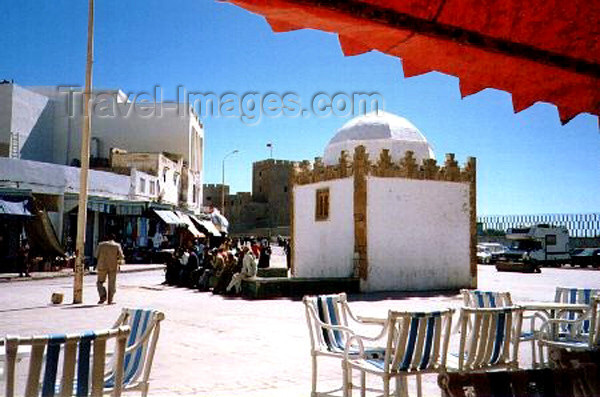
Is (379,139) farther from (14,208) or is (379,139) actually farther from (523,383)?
(523,383)

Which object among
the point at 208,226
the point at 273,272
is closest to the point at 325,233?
the point at 273,272

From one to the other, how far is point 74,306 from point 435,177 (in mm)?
12846

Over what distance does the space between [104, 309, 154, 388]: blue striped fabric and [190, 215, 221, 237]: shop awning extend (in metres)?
37.1

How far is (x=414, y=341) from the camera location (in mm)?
4395

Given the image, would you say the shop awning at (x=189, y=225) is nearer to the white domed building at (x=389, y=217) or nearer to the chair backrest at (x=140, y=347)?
the white domed building at (x=389, y=217)

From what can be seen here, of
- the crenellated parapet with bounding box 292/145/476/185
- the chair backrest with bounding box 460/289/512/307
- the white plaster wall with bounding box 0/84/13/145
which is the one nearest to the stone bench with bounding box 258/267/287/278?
the crenellated parapet with bounding box 292/145/476/185

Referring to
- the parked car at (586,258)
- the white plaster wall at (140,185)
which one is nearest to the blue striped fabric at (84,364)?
the white plaster wall at (140,185)

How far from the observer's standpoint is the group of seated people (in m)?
17.2

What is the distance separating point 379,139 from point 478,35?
18797 millimetres

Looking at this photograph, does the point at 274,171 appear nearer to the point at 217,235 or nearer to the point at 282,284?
the point at 217,235

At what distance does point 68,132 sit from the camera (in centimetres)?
4241

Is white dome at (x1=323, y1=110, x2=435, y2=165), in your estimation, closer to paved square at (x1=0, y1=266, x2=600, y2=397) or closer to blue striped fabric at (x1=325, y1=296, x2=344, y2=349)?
paved square at (x1=0, y1=266, x2=600, y2=397)

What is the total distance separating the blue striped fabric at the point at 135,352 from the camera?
405cm

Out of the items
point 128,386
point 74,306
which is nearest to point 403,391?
point 128,386
